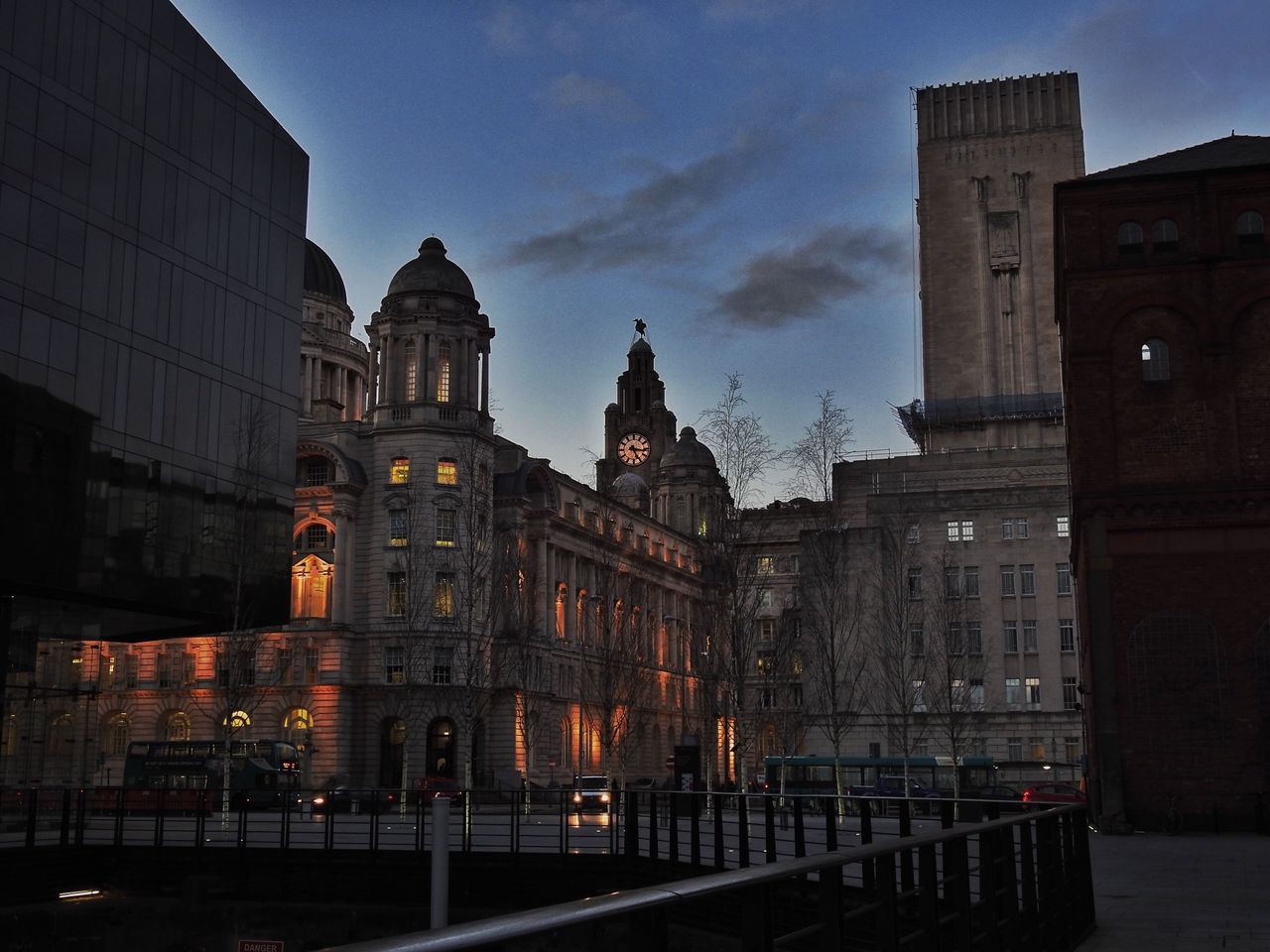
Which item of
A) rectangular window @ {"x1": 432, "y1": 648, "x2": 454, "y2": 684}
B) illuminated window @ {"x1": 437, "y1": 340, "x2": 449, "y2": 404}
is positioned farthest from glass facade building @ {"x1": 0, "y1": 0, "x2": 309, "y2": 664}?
illuminated window @ {"x1": 437, "y1": 340, "x2": 449, "y2": 404}

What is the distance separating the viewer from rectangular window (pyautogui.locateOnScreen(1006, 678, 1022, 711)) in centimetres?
8062

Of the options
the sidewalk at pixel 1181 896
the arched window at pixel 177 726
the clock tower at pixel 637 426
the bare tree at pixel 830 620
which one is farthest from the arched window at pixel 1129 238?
the clock tower at pixel 637 426

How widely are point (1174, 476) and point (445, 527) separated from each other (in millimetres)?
52609

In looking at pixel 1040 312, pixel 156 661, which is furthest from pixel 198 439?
pixel 1040 312

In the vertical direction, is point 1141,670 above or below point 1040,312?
below

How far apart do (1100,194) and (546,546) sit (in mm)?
58397

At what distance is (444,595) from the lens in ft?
282

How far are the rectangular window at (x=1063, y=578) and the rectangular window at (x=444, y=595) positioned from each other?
1372 inches

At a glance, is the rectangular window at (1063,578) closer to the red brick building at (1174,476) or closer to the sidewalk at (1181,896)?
the red brick building at (1174,476)

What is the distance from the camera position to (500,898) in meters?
27.6

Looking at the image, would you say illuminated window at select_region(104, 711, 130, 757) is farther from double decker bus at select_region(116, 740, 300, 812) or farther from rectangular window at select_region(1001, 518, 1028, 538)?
rectangular window at select_region(1001, 518, 1028, 538)

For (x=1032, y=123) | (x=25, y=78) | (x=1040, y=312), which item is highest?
(x=1032, y=123)

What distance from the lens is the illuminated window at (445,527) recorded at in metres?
86.4

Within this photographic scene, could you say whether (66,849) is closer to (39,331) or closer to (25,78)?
(39,331)
